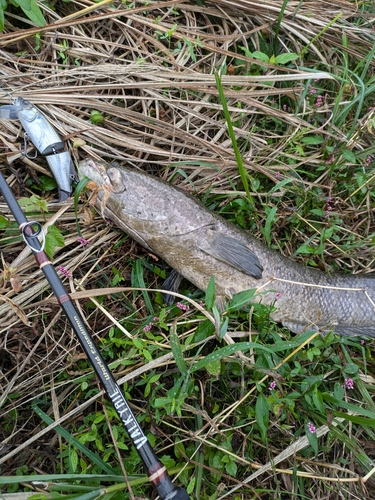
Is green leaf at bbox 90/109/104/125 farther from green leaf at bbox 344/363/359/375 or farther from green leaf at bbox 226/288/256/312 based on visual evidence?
green leaf at bbox 344/363/359/375

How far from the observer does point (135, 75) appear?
3156 millimetres

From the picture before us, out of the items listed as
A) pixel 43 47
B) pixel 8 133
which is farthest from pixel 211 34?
pixel 8 133

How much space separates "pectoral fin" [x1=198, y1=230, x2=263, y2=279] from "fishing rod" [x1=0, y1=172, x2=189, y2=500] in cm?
116

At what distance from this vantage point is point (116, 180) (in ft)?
9.50

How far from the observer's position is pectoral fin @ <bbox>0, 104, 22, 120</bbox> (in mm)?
2854

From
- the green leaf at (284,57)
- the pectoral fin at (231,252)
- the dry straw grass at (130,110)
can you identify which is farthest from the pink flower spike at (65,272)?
the green leaf at (284,57)

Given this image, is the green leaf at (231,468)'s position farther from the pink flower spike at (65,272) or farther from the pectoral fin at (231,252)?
the pink flower spike at (65,272)

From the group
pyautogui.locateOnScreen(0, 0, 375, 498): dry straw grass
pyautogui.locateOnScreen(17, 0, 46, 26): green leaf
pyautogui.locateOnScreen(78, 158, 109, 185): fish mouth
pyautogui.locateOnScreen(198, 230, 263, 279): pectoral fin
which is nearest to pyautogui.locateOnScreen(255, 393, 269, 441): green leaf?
pyautogui.locateOnScreen(0, 0, 375, 498): dry straw grass

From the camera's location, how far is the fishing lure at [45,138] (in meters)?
2.88

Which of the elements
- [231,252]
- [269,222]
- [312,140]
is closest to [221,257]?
[231,252]

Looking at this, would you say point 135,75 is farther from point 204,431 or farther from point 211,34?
point 204,431

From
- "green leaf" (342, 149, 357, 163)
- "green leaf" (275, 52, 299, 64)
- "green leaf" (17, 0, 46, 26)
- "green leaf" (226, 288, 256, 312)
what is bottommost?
"green leaf" (226, 288, 256, 312)

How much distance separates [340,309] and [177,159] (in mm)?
1812

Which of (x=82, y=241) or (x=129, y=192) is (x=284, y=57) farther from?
(x=82, y=241)
